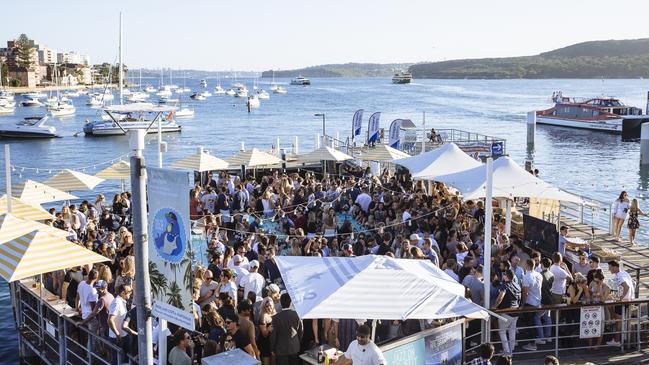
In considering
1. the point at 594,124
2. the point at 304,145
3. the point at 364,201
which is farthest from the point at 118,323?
Result: the point at 594,124

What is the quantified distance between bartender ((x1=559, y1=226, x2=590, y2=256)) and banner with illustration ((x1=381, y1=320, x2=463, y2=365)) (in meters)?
5.77

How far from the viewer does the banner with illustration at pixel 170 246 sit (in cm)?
678

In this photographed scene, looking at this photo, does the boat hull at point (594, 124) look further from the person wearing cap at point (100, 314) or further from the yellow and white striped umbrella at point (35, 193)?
the person wearing cap at point (100, 314)

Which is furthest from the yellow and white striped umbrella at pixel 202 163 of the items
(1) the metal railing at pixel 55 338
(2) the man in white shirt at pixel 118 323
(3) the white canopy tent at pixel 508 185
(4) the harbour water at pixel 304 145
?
(2) the man in white shirt at pixel 118 323

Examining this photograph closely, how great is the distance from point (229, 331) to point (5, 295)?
14.7m

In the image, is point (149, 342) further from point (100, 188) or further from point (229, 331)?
point (100, 188)

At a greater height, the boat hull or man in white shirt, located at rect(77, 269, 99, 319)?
the boat hull

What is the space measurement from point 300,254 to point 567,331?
199 inches

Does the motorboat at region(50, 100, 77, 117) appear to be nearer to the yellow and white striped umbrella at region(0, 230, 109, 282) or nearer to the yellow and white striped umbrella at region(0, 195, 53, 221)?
the yellow and white striped umbrella at region(0, 195, 53, 221)

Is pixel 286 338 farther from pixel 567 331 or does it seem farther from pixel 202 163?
pixel 202 163

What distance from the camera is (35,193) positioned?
19.5m

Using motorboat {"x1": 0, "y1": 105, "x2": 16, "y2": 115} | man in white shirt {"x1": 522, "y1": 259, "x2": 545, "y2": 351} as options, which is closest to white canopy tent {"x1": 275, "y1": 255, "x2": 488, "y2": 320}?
man in white shirt {"x1": 522, "y1": 259, "x2": 545, "y2": 351}

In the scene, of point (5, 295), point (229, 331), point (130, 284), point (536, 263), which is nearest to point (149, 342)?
point (229, 331)

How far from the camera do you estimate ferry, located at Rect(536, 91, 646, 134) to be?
234ft
